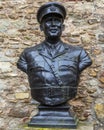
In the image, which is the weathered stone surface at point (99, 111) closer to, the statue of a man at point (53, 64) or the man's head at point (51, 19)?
the statue of a man at point (53, 64)

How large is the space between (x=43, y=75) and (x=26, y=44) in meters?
1.86

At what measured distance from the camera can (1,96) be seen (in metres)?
5.31

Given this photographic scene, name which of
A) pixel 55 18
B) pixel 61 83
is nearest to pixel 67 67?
pixel 61 83

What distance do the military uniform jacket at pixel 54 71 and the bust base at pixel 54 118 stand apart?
0.07 metres


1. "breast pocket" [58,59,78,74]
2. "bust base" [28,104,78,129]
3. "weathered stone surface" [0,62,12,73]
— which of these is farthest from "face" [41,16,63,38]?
"weathered stone surface" [0,62,12,73]

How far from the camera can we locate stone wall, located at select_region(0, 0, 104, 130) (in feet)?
17.1

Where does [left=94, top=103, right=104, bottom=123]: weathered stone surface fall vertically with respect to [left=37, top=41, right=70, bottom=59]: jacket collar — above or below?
below

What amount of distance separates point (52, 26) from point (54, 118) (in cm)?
79

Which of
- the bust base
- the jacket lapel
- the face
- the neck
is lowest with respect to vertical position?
the bust base

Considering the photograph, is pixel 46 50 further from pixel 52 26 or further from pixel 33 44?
pixel 33 44

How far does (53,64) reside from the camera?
3.63 meters

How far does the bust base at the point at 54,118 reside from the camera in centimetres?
357

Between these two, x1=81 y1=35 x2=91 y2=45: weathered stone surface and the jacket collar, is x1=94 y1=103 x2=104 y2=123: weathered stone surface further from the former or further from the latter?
the jacket collar

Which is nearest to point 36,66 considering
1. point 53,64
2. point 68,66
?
point 53,64
